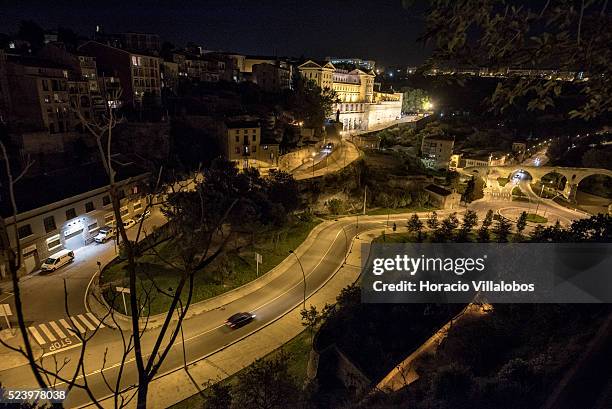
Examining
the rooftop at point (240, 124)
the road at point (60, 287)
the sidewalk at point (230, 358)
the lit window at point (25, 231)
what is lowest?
the sidewalk at point (230, 358)

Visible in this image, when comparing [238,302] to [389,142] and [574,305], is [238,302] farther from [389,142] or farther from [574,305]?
[389,142]

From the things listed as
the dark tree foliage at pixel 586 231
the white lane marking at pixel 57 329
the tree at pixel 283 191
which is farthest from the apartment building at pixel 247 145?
the dark tree foliage at pixel 586 231

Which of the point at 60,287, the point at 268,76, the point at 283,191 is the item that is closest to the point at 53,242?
the point at 60,287

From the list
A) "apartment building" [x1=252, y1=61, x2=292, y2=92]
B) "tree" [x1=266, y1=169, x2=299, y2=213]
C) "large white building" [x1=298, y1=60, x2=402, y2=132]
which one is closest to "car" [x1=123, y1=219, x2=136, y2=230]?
"tree" [x1=266, y1=169, x2=299, y2=213]

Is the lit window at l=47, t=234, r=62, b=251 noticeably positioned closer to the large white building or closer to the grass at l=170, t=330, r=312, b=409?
the grass at l=170, t=330, r=312, b=409

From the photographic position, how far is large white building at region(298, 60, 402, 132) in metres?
77.7

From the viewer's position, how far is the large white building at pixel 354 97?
77.7 metres

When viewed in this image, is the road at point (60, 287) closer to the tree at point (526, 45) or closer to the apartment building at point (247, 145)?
the apartment building at point (247, 145)

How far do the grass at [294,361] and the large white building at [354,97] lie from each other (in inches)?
2480

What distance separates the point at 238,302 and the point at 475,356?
18.1 meters

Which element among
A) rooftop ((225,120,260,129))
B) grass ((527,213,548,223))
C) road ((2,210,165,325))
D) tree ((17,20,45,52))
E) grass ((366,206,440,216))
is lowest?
road ((2,210,165,325))

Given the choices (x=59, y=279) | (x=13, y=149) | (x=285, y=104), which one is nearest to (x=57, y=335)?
(x=59, y=279)

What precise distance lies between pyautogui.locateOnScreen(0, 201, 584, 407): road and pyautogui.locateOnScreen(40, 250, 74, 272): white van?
36.4 inches

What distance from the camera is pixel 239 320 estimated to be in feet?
83.0
